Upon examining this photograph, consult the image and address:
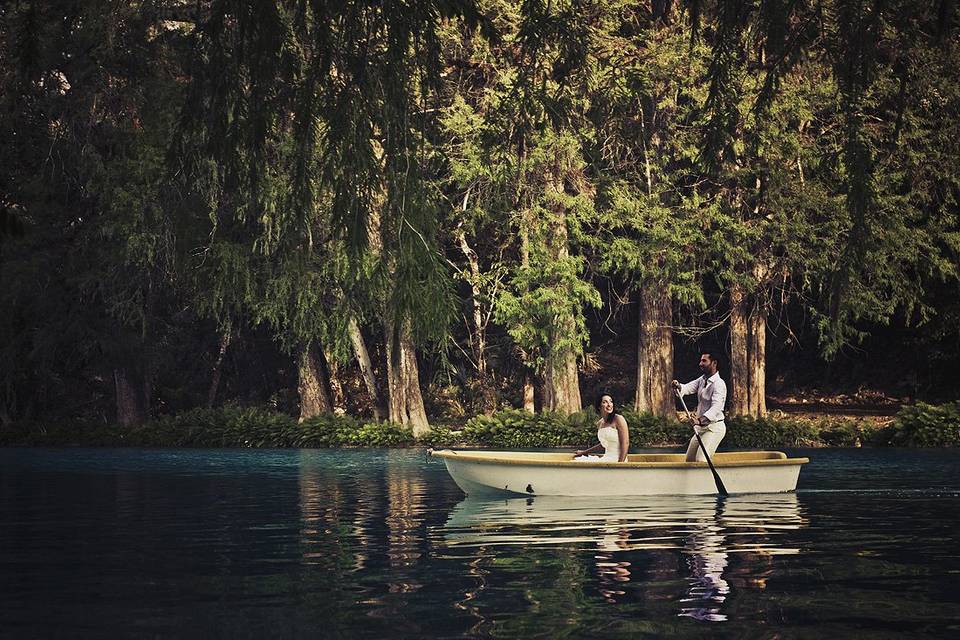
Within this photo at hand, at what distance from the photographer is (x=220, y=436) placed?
135 ft

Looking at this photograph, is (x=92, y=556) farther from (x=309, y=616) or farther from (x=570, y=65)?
(x=570, y=65)

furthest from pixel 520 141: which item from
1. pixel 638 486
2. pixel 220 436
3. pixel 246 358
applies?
pixel 246 358

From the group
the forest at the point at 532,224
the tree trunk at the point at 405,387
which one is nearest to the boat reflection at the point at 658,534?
the forest at the point at 532,224

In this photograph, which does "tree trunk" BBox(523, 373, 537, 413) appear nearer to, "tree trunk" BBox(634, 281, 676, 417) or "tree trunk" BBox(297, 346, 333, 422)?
"tree trunk" BBox(634, 281, 676, 417)

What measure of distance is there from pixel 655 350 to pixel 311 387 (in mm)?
10674

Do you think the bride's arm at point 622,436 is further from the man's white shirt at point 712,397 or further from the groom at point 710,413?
the man's white shirt at point 712,397

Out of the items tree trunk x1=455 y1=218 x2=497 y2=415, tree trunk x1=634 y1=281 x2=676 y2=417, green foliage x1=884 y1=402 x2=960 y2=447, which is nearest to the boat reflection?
green foliage x1=884 y1=402 x2=960 y2=447

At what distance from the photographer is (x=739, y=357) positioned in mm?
39750

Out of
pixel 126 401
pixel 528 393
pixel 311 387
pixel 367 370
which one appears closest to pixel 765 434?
pixel 528 393

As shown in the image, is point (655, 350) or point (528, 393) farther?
point (528, 393)

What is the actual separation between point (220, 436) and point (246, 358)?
9563 millimetres

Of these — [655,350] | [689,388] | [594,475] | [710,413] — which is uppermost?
[655,350]

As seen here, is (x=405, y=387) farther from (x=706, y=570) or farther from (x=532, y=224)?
(x=706, y=570)

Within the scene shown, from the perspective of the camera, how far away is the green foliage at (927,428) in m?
35.6
